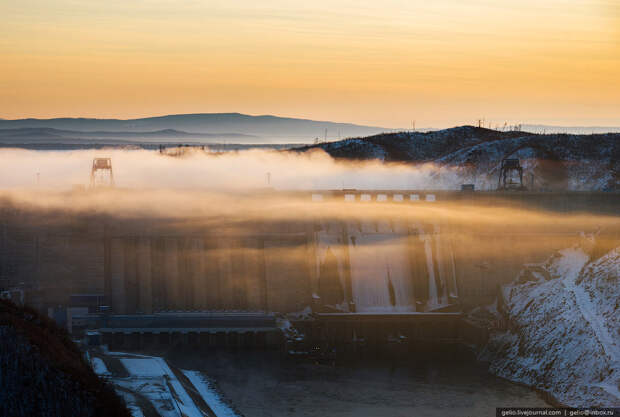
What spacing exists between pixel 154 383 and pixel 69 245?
34.7m

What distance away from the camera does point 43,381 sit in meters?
44.0

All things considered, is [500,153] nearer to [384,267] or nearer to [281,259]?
[384,267]

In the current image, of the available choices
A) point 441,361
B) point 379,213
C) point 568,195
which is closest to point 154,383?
point 441,361

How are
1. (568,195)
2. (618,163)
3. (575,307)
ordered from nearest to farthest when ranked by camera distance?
(575,307) → (568,195) → (618,163)

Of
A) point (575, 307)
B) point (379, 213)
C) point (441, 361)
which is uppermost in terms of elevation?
point (379, 213)

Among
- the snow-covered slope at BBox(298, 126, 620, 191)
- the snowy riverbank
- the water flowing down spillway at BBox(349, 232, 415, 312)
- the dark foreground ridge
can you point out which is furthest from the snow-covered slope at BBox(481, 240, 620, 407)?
the snow-covered slope at BBox(298, 126, 620, 191)

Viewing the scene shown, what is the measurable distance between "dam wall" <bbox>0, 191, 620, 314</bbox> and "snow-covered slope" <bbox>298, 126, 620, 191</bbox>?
43102mm

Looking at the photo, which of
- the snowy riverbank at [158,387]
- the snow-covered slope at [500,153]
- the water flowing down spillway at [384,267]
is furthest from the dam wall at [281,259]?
the snow-covered slope at [500,153]

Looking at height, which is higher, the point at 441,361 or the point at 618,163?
the point at 618,163

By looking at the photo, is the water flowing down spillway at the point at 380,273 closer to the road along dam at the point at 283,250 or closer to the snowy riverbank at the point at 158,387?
the road along dam at the point at 283,250

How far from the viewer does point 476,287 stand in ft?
274

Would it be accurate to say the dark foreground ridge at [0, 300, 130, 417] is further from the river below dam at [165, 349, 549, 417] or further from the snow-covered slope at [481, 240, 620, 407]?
the snow-covered slope at [481, 240, 620, 407]

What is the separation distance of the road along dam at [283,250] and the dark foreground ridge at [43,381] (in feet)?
89.3

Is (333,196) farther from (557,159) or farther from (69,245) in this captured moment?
(557,159)
